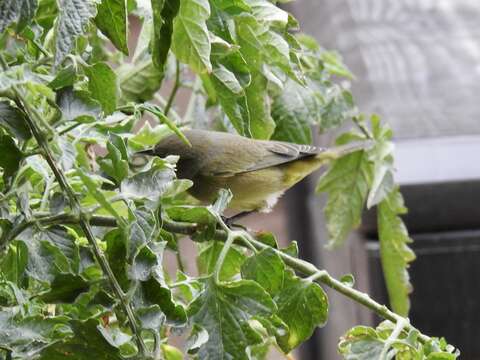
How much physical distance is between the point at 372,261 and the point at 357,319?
0.18 m

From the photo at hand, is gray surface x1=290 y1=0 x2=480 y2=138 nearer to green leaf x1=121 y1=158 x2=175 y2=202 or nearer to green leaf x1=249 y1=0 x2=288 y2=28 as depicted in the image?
green leaf x1=249 y1=0 x2=288 y2=28

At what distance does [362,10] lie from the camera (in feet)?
9.38

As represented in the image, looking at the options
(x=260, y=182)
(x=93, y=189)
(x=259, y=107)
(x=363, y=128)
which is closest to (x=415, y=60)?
(x=260, y=182)

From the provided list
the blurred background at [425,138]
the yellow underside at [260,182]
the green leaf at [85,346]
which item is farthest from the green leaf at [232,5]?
the blurred background at [425,138]

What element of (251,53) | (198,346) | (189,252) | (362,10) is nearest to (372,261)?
(362,10)

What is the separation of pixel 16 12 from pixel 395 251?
3.12 feet

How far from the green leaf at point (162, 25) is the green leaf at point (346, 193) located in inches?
30.2

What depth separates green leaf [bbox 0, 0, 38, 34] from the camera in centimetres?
67

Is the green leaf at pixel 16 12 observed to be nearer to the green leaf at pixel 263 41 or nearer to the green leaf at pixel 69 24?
the green leaf at pixel 69 24

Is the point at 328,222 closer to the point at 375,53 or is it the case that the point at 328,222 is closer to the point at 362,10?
the point at 375,53

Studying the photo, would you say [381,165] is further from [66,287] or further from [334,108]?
[66,287]

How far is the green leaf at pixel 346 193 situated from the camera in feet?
5.20

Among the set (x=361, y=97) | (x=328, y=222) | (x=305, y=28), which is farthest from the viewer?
(x=305, y=28)

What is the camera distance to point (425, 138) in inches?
92.3
